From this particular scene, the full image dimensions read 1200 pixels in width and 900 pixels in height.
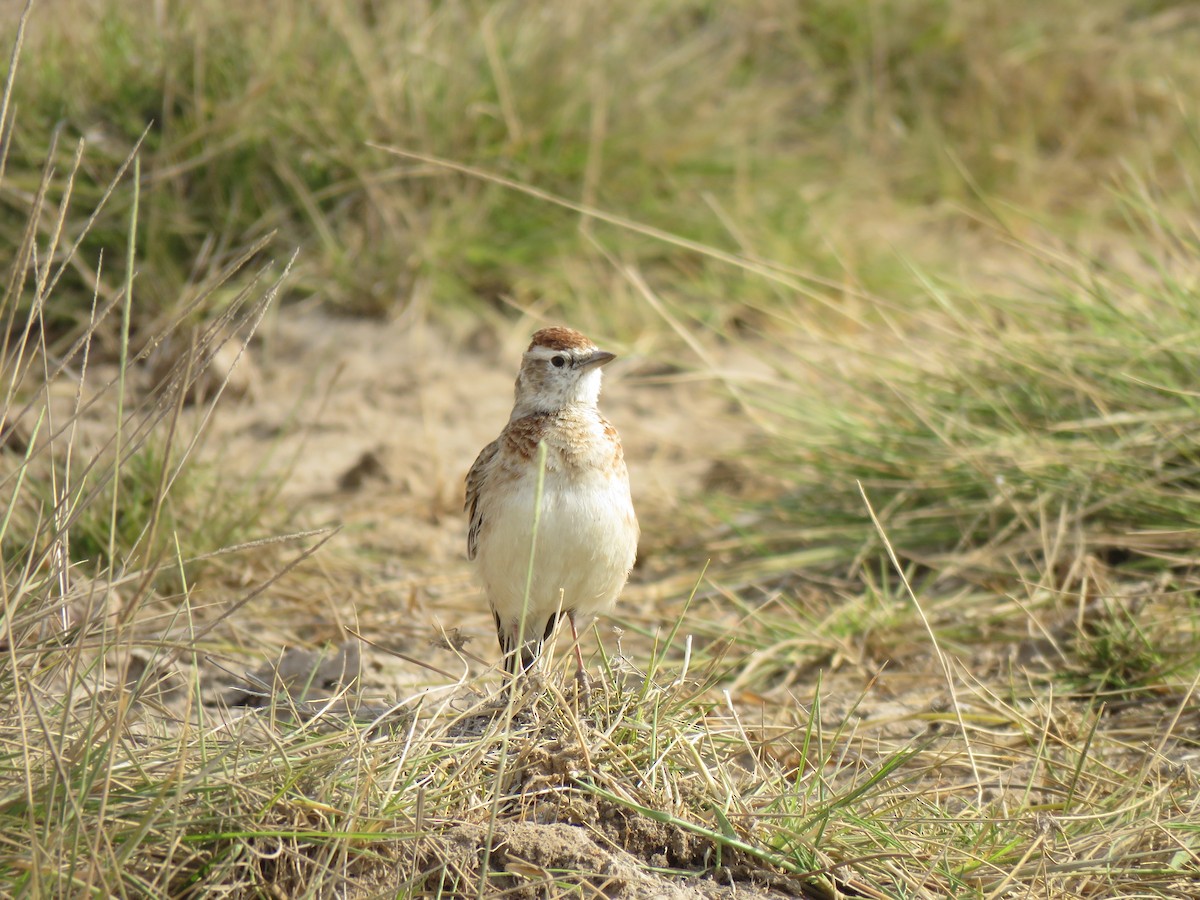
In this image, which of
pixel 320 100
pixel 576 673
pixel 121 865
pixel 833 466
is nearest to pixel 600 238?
pixel 320 100

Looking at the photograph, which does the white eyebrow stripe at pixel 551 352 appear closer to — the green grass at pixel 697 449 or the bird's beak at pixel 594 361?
the bird's beak at pixel 594 361

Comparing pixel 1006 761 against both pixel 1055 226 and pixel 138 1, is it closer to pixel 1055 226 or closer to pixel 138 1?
pixel 1055 226

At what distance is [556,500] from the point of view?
12.9 feet

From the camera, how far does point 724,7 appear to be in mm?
8742

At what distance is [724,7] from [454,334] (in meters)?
3.29

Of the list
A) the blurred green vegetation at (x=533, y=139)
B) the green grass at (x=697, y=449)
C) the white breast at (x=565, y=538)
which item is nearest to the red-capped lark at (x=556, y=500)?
the white breast at (x=565, y=538)

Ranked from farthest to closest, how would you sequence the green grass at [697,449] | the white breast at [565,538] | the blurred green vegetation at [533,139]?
the blurred green vegetation at [533,139], the white breast at [565,538], the green grass at [697,449]

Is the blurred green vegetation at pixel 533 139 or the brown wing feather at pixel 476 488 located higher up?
the blurred green vegetation at pixel 533 139

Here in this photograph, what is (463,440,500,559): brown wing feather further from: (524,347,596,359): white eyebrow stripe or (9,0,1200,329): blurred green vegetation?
(9,0,1200,329): blurred green vegetation

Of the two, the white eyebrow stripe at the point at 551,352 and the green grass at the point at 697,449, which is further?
the white eyebrow stripe at the point at 551,352

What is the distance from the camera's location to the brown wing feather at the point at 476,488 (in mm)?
4312

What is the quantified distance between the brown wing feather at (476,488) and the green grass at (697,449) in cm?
53

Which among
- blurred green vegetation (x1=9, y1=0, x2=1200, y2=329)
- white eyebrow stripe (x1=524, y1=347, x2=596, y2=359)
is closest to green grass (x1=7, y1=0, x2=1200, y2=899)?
blurred green vegetation (x1=9, y1=0, x2=1200, y2=329)

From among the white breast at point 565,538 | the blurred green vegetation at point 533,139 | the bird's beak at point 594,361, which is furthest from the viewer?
the blurred green vegetation at point 533,139
